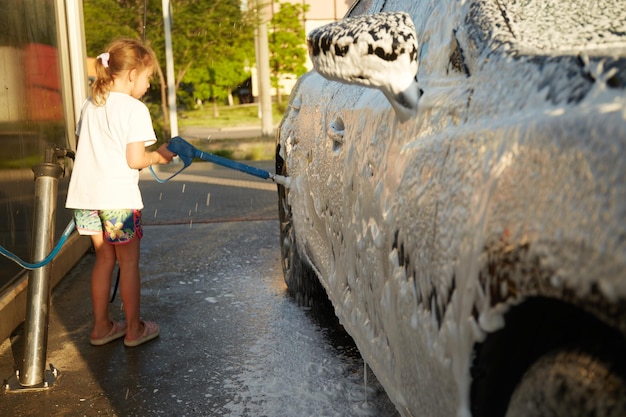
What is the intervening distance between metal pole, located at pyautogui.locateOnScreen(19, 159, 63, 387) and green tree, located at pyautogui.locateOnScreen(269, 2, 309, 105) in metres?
23.1

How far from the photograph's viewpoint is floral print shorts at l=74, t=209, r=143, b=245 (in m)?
3.90

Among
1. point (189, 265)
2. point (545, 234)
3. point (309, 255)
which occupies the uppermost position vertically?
point (545, 234)

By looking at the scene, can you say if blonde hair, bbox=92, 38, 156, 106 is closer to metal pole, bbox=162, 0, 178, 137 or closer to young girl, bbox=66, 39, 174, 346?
young girl, bbox=66, 39, 174, 346

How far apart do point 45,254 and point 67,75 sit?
3120mm

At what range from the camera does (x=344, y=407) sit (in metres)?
3.18

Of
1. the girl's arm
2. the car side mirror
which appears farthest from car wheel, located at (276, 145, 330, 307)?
the car side mirror

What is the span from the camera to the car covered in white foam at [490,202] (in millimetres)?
1292

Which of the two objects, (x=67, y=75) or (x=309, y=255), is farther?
(x=67, y=75)

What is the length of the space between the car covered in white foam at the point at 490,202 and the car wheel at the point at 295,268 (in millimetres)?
1790

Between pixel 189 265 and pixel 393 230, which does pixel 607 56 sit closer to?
pixel 393 230

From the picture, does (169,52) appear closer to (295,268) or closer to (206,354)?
(295,268)

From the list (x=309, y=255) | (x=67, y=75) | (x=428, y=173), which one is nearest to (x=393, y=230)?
(x=428, y=173)

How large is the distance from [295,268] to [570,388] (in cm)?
324

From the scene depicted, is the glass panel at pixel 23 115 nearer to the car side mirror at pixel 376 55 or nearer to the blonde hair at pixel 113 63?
the blonde hair at pixel 113 63
